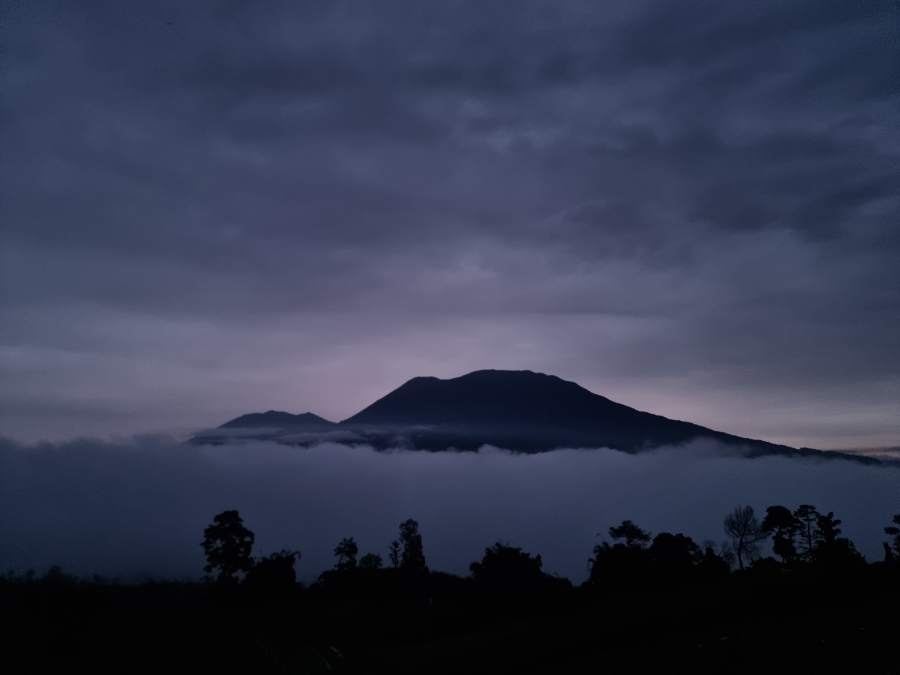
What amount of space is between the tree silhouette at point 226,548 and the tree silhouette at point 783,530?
173 ft

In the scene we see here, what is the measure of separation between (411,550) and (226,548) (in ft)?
79.1

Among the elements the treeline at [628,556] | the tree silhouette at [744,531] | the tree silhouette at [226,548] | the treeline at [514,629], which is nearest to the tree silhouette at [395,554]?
the treeline at [628,556]

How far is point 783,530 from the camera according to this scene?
63.9m

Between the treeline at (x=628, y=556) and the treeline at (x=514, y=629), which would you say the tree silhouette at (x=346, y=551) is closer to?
the treeline at (x=628, y=556)

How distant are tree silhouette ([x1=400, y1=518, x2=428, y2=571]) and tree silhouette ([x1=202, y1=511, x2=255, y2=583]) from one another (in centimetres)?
1667

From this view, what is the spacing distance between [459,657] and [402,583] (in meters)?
37.4

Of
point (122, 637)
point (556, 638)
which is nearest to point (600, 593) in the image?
point (556, 638)

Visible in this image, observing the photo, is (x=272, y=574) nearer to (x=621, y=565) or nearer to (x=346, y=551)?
(x=346, y=551)

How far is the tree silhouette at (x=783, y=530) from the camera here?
63531 millimetres

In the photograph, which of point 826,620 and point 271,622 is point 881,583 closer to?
point 826,620

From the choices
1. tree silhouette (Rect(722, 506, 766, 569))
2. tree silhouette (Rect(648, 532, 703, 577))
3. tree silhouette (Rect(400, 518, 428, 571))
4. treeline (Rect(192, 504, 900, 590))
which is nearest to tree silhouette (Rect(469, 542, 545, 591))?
treeline (Rect(192, 504, 900, 590))

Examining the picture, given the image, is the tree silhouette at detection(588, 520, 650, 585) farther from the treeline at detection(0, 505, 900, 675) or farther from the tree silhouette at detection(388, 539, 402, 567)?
the tree silhouette at detection(388, 539, 402, 567)

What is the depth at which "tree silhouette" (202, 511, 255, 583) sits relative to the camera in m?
60.2

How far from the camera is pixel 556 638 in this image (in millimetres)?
24516
